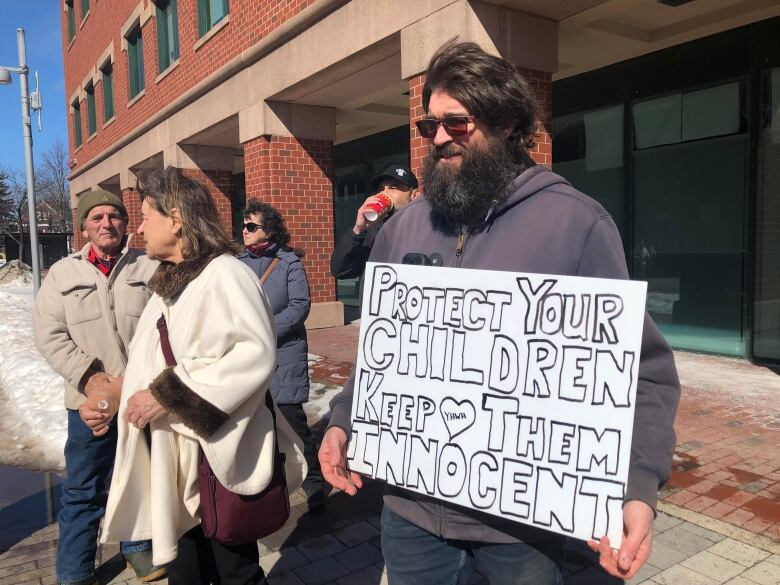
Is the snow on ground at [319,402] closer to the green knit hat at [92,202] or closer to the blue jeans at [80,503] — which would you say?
the blue jeans at [80,503]

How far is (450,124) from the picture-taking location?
167 cm

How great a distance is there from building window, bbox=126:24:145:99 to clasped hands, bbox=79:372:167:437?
1416 centimetres

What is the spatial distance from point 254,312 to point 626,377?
1.34 meters

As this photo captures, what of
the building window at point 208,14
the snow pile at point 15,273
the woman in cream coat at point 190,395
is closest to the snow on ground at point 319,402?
the woman in cream coat at point 190,395

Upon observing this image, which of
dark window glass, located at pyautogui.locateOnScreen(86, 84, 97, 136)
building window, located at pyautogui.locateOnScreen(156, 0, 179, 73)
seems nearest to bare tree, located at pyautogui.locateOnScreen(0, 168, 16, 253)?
dark window glass, located at pyautogui.locateOnScreen(86, 84, 97, 136)

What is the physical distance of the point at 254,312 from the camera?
88.0 inches

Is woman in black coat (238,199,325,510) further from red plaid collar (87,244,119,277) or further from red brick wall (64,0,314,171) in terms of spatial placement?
red brick wall (64,0,314,171)

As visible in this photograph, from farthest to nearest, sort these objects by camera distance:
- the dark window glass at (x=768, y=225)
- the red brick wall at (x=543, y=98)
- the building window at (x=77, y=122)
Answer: the building window at (x=77, y=122)
the dark window glass at (x=768, y=225)
the red brick wall at (x=543, y=98)

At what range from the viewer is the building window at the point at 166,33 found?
513 inches

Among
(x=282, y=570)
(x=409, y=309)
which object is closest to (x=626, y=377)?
(x=409, y=309)

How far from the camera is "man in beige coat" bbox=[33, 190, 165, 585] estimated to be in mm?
3094

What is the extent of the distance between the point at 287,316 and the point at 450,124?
2.47 metres

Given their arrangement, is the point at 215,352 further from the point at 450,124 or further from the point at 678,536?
the point at 678,536

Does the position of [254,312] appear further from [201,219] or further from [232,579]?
[232,579]
